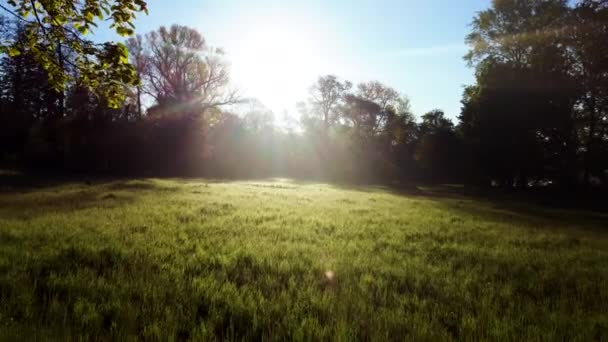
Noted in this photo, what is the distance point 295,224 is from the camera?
11242 millimetres

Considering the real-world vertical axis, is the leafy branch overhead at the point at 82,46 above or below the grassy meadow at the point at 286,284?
above

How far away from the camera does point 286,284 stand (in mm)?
5152

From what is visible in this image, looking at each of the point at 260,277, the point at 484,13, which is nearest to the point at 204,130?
the point at 484,13

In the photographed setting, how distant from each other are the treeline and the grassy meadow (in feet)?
98.7

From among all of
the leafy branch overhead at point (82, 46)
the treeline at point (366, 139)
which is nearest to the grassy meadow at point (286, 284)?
the leafy branch overhead at point (82, 46)

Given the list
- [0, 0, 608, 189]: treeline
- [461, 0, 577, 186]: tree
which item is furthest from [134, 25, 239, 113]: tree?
[461, 0, 577, 186]: tree

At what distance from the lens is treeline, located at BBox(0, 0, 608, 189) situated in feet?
118

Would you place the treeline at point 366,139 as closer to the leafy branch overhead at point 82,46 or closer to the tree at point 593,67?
the tree at point 593,67

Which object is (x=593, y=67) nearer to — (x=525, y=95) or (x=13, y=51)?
(x=525, y=95)

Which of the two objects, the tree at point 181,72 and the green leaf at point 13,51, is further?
the tree at point 181,72

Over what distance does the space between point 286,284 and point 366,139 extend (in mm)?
65363

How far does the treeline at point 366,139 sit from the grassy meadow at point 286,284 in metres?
30.1

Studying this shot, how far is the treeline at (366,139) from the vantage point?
36062 millimetres

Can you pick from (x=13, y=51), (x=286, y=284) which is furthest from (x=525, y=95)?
(x=13, y=51)
